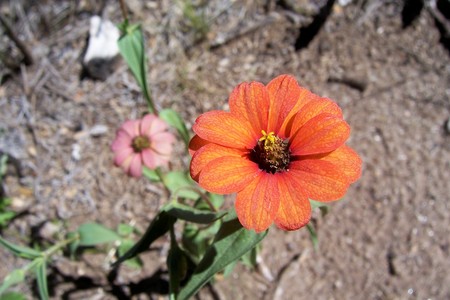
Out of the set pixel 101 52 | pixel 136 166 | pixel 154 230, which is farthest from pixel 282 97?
pixel 101 52

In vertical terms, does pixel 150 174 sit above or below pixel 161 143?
below

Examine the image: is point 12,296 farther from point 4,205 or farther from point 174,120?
point 174,120

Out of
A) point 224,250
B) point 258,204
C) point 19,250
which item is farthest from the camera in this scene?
point 19,250

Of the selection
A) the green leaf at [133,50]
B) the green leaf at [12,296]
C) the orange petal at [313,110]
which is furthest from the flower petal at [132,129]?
the green leaf at [12,296]

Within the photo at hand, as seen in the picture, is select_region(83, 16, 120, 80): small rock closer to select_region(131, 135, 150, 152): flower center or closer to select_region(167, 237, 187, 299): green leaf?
select_region(131, 135, 150, 152): flower center

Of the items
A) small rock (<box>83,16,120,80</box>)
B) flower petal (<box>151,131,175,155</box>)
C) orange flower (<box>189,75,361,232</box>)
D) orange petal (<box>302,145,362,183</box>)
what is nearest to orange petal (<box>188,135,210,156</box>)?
orange flower (<box>189,75,361,232</box>)

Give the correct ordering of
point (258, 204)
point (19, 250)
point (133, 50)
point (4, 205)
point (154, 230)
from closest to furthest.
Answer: point (258, 204) < point (154, 230) < point (19, 250) < point (133, 50) < point (4, 205)
